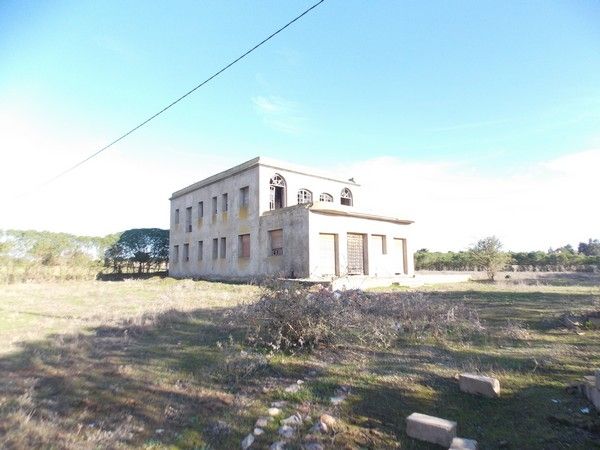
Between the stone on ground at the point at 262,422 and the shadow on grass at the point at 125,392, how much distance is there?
80 millimetres

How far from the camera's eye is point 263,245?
19.9m

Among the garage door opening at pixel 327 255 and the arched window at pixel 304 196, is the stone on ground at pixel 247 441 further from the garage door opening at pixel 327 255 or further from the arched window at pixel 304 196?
the arched window at pixel 304 196

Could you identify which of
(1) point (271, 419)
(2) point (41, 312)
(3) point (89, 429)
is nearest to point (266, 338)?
(1) point (271, 419)

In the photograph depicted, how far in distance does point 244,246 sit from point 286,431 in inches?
744

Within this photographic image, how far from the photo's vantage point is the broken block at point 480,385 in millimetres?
3775

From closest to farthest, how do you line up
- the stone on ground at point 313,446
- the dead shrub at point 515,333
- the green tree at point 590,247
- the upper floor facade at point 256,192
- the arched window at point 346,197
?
the stone on ground at point 313,446
the dead shrub at point 515,333
the upper floor facade at point 256,192
the arched window at point 346,197
the green tree at point 590,247

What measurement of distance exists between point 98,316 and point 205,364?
457 cm

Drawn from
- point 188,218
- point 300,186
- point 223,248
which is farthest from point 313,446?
point 188,218

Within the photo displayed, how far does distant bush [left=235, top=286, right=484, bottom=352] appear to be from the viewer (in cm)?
564

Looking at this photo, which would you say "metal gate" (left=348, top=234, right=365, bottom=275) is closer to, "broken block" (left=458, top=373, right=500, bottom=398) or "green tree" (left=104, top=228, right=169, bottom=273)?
"broken block" (left=458, top=373, right=500, bottom=398)

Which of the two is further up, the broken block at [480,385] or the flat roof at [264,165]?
the flat roof at [264,165]

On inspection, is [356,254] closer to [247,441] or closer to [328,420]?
[328,420]

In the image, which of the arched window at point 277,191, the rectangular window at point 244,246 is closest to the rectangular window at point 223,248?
the rectangular window at point 244,246

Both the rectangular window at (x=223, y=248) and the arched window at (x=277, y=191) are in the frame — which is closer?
the arched window at (x=277, y=191)
